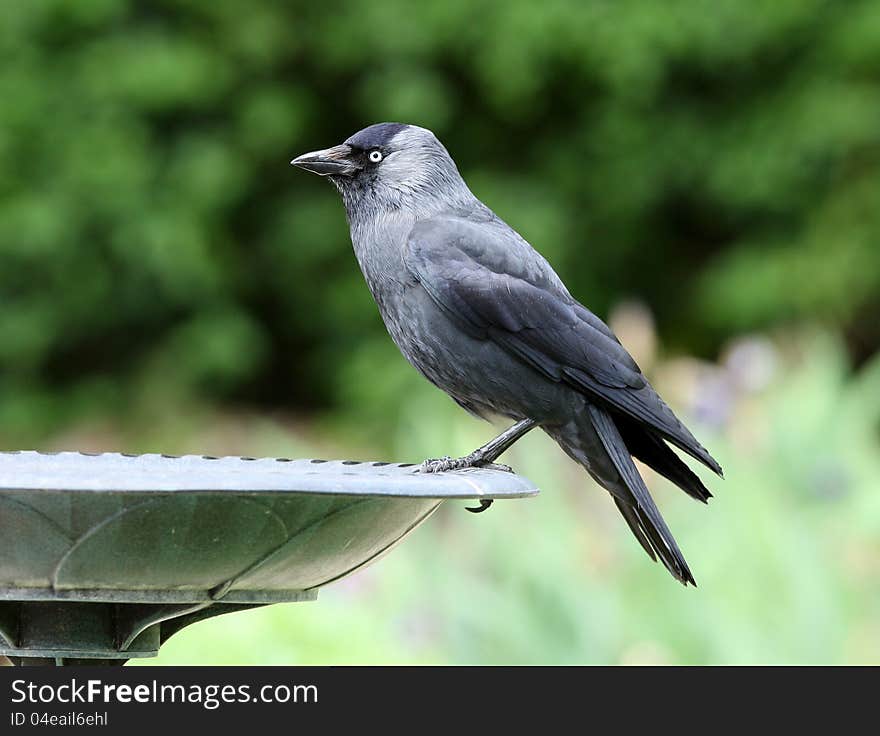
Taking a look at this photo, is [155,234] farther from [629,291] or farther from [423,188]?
[423,188]

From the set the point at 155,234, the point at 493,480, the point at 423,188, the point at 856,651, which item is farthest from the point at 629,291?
the point at 493,480

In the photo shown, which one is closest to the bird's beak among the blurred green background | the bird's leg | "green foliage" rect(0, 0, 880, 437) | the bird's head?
the bird's head

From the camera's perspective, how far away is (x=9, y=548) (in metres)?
2.04

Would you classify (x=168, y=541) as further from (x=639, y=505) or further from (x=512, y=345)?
(x=639, y=505)

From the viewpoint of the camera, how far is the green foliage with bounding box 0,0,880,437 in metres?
9.23

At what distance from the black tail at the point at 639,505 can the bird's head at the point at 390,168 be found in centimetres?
65

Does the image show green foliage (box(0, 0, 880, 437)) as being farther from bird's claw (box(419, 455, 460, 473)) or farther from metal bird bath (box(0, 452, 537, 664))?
metal bird bath (box(0, 452, 537, 664))

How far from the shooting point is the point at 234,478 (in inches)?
78.7

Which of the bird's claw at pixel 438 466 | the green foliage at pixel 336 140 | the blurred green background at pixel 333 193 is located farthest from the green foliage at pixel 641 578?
the green foliage at pixel 336 140

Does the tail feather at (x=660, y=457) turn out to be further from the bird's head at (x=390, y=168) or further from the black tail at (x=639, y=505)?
the bird's head at (x=390, y=168)

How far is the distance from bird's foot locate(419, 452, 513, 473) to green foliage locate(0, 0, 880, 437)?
6259 mm

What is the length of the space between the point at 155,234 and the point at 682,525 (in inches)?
222

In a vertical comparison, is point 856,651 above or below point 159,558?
above

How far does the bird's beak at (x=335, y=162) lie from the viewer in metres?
3.23
